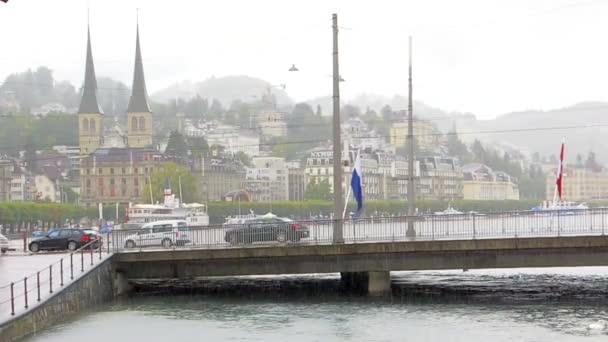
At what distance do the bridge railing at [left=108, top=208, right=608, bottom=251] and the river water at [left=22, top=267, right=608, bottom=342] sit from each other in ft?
8.31

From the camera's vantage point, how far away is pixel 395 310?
124 feet

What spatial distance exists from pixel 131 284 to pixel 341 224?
11.7 metres

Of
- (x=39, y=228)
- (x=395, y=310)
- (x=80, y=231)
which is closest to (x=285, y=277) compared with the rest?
(x=80, y=231)

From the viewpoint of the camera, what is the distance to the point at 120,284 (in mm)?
43719

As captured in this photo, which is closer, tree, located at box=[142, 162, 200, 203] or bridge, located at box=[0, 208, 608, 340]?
bridge, located at box=[0, 208, 608, 340]

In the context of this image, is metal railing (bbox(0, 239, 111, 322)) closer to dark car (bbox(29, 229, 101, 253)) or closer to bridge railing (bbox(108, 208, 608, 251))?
bridge railing (bbox(108, 208, 608, 251))

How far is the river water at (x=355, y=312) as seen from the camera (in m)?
31.6

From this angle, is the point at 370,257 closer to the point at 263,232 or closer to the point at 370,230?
the point at 370,230

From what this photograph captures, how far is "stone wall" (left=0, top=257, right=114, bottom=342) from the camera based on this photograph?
92.6 ft

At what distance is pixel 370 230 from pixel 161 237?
11881 millimetres

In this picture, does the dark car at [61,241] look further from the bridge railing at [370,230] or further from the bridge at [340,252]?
the bridge at [340,252]

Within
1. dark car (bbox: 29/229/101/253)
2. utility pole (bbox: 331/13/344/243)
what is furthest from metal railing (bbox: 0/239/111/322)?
dark car (bbox: 29/229/101/253)

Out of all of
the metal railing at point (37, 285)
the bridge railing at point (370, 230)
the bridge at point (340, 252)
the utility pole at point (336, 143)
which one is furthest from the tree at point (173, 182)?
the utility pole at point (336, 143)

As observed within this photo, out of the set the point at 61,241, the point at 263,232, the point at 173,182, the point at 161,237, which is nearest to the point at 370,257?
the point at 263,232
